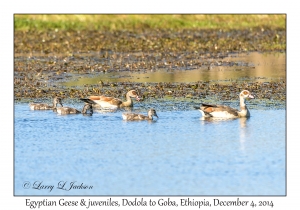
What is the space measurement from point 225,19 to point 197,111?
22977 mm

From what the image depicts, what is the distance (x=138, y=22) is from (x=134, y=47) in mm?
7596

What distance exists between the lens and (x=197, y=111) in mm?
15312

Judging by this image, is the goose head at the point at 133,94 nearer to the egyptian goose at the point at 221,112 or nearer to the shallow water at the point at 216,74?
the egyptian goose at the point at 221,112

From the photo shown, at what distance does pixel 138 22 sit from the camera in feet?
117

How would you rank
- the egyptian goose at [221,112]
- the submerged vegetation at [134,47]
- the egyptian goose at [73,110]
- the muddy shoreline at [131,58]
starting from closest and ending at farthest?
the egyptian goose at [221,112] < the egyptian goose at [73,110] < the muddy shoreline at [131,58] < the submerged vegetation at [134,47]

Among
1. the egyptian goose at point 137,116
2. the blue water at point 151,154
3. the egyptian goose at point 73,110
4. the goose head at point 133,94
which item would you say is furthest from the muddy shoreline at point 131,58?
the blue water at point 151,154

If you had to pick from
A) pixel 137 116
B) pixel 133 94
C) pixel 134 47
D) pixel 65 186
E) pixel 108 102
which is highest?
pixel 134 47

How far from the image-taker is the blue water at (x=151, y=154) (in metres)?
10.1

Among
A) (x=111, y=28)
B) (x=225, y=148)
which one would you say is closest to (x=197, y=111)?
(x=225, y=148)

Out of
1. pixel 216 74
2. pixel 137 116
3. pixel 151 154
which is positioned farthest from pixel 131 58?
pixel 151 154

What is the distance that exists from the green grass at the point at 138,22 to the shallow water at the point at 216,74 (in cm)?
1100

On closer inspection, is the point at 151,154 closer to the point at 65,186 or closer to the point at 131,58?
the point at 65,186

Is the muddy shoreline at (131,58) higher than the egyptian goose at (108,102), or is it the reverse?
the muddy shoreline at (131,58)

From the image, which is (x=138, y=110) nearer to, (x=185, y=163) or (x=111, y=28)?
(x=185, y=163)
